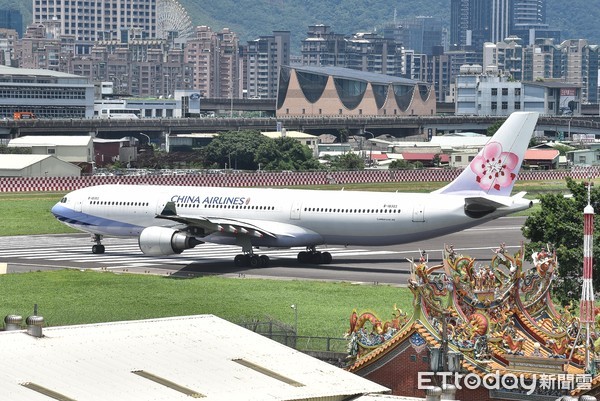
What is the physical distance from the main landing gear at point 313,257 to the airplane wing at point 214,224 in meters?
2.75

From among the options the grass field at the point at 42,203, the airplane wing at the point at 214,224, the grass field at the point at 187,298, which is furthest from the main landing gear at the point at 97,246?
the grass field at the point at 42,203

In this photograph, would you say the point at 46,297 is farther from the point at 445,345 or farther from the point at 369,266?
the point at 445,345

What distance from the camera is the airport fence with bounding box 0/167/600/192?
5595 inches

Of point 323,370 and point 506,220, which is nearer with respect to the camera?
point 323,370

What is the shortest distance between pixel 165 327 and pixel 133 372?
5.53 metres

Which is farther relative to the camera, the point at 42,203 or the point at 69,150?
the point at 69,150

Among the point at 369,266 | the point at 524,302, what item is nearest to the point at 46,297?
the point at 369,266

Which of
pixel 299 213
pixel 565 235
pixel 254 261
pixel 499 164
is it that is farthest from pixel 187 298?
pixel 499 164

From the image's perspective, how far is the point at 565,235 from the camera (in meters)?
69.9

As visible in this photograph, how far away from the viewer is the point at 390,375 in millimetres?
46406

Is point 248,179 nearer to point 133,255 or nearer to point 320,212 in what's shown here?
point 133,255

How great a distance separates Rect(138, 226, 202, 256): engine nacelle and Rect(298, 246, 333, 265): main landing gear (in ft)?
22.4

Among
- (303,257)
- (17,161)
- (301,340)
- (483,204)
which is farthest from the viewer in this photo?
(17,161)

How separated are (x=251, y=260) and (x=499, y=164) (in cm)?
1443
